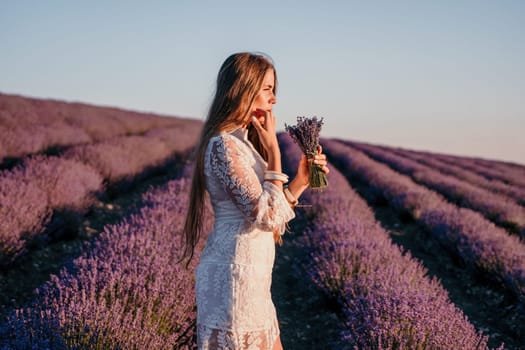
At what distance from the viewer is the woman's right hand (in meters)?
1.48

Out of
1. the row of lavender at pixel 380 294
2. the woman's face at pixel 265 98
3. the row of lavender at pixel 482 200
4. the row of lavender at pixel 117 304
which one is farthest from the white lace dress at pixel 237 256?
the row of lavender at pixel 482 200

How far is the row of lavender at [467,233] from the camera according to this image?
4.40 meters

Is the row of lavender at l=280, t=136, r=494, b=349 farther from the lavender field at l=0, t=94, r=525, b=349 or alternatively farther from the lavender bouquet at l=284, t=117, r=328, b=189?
the lavender bouquet at l=284, t=117, r=328, b=189

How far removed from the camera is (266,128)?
5.01ft

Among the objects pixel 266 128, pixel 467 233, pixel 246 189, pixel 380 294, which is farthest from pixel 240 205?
pixel 467 233

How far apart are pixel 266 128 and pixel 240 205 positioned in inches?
11.7

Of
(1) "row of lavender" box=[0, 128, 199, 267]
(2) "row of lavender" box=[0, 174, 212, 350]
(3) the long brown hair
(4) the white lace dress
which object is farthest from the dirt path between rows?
(1) "row of lavender" box=[0, 128, 199, 267]

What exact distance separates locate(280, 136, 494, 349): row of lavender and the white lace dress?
44cm

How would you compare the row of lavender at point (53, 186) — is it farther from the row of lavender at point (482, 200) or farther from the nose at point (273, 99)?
the row of lavender at point (482, 200)

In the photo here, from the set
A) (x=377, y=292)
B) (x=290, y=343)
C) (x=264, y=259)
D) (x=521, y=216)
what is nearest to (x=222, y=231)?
(x=264, y=259)

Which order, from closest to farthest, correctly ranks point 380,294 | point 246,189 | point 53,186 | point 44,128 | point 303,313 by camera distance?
point 246,189, point 380,294, point 303,313, point 53,186, point 44,128

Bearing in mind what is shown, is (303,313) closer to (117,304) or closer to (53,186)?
(117,304)

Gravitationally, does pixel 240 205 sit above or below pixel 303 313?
above

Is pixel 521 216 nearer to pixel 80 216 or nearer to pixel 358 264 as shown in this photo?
pixel 358 264
